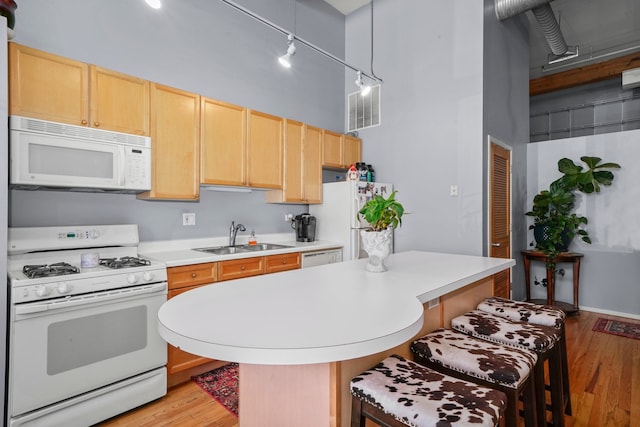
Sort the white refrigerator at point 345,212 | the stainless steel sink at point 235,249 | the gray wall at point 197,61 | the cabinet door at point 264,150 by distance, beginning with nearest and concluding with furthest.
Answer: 1. the gray wall at point 197,61
2. the stainless steel sink at point 235,249
3. the cabinet door at point 264,150
4. the white refrigerator at point 345,212

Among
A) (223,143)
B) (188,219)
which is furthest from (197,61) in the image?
(188,219)

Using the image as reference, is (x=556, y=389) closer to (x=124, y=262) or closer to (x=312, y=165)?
(x=124, y=262)

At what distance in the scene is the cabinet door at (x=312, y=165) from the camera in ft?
12.2

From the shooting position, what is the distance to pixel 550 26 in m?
3.73

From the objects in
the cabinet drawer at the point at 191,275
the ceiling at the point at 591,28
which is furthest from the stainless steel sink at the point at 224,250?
the ceiling at the point at 591,28

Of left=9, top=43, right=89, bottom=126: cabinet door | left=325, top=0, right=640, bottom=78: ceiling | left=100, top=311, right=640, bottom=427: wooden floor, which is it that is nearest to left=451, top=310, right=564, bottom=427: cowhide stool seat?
left=100, top=311, right=640, bottom=427: wooden floor

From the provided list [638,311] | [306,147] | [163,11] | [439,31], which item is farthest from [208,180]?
[638,311]

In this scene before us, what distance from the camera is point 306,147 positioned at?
147 inches

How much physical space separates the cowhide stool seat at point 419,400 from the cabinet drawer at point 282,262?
1942 mm

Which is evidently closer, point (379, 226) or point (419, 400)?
point (419, 400)

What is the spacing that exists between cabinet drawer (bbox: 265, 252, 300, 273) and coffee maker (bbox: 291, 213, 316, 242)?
538mm

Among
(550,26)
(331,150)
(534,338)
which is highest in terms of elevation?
(550,26)

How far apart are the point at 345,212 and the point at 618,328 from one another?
318 cm

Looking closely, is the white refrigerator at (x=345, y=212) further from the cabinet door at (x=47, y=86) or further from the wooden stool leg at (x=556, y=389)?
the cabinet door at (x=47, y=86)
